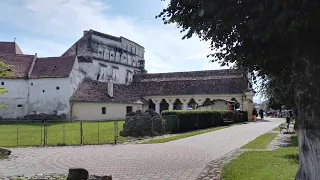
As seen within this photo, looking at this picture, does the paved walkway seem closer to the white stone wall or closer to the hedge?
the hedge

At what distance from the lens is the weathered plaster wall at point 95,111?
1730 inches

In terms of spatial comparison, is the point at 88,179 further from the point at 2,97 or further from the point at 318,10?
the point at 2,97

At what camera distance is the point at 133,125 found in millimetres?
22641

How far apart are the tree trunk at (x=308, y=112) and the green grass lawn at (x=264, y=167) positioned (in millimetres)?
2417

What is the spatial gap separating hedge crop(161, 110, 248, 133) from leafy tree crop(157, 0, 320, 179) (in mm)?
18964

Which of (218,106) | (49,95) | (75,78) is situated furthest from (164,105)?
(49,95)

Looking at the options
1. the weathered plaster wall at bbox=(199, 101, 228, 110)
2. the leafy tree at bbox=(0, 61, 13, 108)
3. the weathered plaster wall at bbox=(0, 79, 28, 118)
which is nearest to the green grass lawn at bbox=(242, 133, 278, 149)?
the leafy tree at bbox=(0, 61, 13, 108)

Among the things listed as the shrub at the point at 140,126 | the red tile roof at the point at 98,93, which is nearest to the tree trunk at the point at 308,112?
the shrub at the point at 140,126

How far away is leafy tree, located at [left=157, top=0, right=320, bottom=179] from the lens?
5.27 m

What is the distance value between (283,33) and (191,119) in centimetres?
2321

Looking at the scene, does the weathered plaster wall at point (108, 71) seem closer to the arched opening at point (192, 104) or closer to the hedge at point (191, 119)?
the arched opening at point (192, 104)

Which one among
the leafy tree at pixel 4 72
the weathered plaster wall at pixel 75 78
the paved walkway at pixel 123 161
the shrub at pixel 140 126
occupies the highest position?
the weathered plaster wall at pixel 75 78

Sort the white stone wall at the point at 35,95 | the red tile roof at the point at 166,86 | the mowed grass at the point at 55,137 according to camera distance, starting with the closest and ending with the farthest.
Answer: the mowed grass at the point at 55,137, the white stone wall at the point at 35,95, the red tile roof at the point at 166,86

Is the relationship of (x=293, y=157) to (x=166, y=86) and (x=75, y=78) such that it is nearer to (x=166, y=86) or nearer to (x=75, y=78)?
(x=75, y=78)
